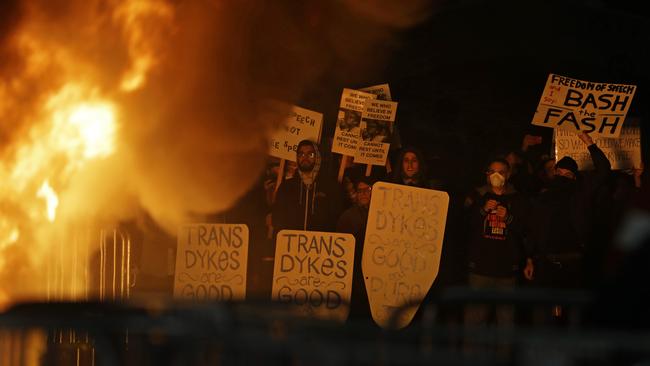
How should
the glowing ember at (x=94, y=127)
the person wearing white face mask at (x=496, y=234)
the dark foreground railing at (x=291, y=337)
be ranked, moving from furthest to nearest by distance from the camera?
the person wearing white face mask at (x=496, y=234) → the glowing ember at (x=94, y=127) → the dark foreground railing at (x=291, y=337)

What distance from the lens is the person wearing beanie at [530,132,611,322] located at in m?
9.97

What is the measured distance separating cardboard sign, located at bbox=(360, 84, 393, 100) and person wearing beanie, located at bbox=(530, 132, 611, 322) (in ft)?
5.79

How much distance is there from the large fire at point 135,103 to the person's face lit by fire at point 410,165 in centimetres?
97

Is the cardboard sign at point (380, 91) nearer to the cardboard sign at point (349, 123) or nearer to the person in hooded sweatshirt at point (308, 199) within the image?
the cardboard sign at point (349, 123)

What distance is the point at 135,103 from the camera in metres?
9.52

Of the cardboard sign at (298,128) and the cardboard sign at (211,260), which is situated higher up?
the cardboard sign at (298,128)

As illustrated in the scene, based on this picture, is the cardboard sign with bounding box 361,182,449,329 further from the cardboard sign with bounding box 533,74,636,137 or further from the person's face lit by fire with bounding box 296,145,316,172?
the cardboard sign with bounding box 533,74,636,137

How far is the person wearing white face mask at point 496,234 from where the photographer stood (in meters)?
→ 9.80

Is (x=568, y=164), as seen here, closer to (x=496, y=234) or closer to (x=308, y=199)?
(x=496, y=234)

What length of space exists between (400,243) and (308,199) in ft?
3.26

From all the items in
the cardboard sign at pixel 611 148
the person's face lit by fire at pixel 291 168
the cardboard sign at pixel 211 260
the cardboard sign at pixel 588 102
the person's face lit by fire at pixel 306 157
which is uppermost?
the cardboard sign at pixel 588 102

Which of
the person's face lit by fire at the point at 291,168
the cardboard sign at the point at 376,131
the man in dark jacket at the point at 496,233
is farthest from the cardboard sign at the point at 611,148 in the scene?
the person's face lit by fire at the point at 291,168

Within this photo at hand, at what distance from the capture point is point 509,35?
33.4 ft

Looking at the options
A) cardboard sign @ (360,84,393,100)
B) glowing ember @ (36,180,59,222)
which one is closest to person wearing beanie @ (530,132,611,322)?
cardboard sign @ (360,84,393,100)
